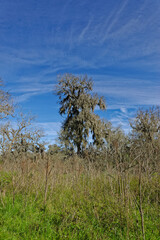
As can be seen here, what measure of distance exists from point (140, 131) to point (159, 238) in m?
23.2

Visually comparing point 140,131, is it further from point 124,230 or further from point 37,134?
point 124,230

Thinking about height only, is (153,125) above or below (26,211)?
above

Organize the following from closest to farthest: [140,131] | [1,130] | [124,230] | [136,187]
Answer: [124,230] < [136,187] < [1,130] < [140,131]

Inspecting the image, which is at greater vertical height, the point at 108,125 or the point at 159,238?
the point at 108,125

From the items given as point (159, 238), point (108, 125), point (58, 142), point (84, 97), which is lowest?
point (159, 238)

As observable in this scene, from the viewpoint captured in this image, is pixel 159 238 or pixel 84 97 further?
pixel 84 97

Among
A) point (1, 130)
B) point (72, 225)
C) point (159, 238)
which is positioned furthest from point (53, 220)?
point (1, 130)

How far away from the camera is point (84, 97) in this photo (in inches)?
1141

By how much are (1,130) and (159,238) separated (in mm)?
22294

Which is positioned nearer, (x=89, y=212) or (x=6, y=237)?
(x=6, y=237)

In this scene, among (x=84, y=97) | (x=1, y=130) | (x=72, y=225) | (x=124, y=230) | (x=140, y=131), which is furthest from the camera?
(x=84, y=97)

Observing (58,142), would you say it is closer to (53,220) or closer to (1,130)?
(1,130)

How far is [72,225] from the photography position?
15.9 feet

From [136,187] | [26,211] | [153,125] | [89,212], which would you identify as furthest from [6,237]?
[153,125]
